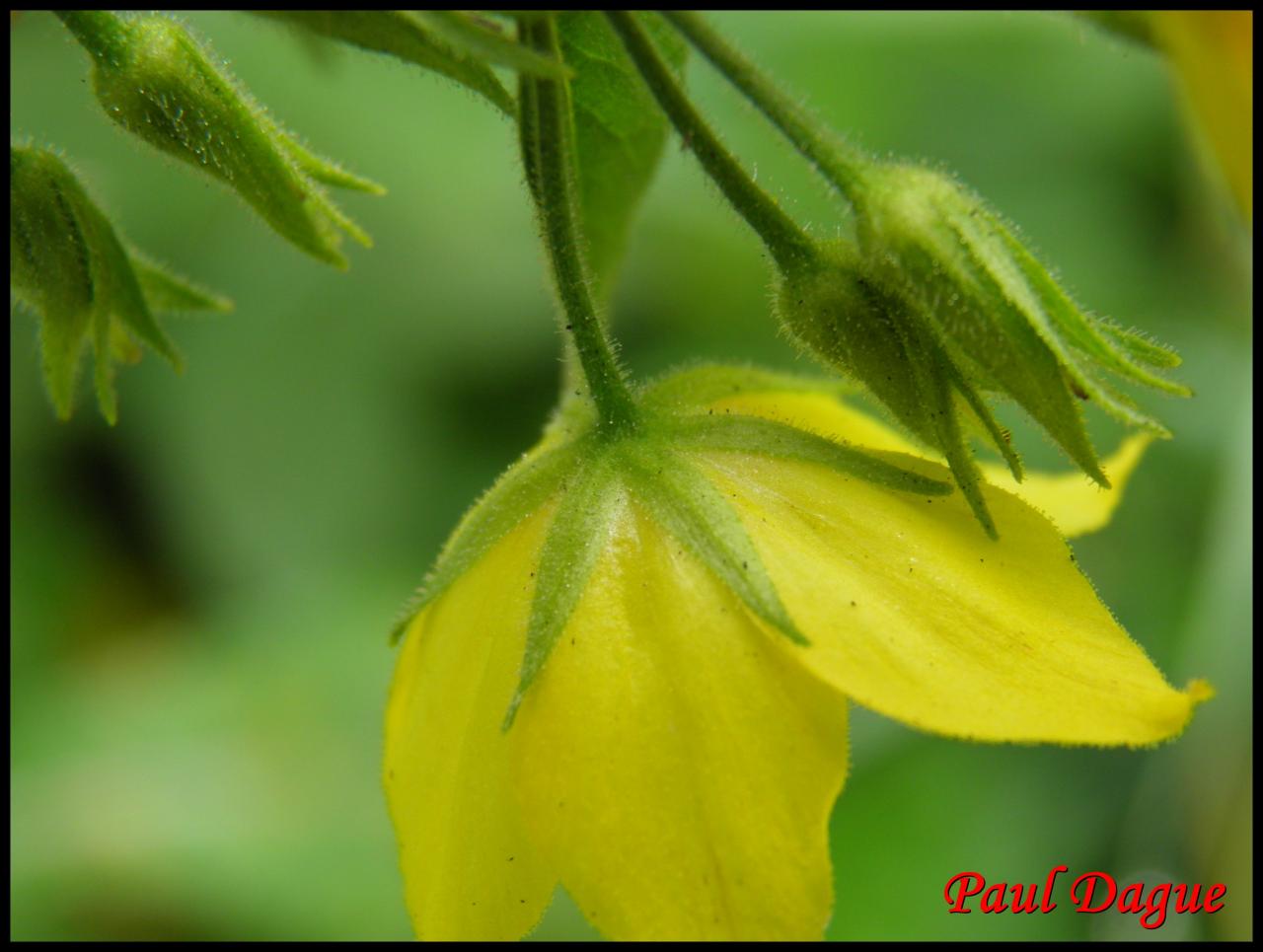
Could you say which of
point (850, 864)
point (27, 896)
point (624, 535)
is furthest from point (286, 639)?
point (624, 535)

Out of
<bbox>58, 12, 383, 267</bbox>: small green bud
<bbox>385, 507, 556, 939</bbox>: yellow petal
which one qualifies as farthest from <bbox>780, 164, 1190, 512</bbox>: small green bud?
<bbox>58, 12, 383, 267</bbox>: small green bud

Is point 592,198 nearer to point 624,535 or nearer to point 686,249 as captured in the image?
point 624,535

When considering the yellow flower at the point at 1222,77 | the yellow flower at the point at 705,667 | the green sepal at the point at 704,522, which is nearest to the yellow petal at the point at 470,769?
the yellow flower at the point at 705,667

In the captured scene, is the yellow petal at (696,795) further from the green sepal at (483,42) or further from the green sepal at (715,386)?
the green sepal at (483,42)

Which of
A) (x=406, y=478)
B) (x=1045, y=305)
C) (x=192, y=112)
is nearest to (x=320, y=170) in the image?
(x=192, y=112)

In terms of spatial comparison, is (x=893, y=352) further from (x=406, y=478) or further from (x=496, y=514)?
(x=406, y=478)

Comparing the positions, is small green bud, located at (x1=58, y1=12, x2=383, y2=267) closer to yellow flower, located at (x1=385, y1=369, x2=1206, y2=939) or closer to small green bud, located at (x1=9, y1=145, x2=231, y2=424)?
small green bud, located at (x1=9, y1=145, x2=231, y2=424)
